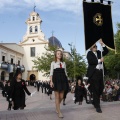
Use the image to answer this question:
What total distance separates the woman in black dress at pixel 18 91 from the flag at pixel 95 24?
96.8 inches

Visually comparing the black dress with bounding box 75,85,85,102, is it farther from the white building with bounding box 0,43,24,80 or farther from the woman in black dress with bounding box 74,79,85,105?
the white building with bounding box 0,43,24,80

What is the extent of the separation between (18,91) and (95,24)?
3289 mm

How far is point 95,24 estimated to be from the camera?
8531 mm

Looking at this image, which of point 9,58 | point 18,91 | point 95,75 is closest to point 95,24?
point 95,75

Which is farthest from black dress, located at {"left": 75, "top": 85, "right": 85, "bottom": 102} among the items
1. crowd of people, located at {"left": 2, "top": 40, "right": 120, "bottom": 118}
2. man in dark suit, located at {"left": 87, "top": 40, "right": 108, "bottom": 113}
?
man in dark suit, located at {"left": 87, "top": 40, "right": 108, "bottom": 113}

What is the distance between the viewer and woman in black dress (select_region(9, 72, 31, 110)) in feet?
27.5

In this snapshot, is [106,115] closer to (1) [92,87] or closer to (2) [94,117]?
(2) [94,117]

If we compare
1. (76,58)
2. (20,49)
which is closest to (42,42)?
(20,49)

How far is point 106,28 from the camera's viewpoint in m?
8.73

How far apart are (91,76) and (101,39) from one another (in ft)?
5.76

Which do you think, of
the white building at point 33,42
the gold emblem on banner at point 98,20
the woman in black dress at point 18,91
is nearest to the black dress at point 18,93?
the woman in black dress at point 18,91

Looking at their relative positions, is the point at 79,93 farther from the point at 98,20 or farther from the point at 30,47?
the point at 30,47

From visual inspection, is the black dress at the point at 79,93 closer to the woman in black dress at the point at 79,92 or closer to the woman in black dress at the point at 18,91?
the woman in black dress at the point at 79,92

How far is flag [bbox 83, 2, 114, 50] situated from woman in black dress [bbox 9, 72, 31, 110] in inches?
96.8
